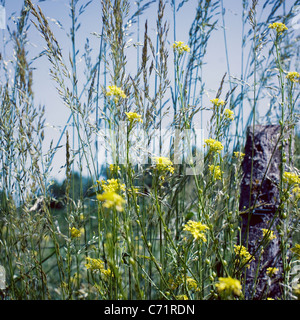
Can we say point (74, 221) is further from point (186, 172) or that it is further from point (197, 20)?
point (197, 20)

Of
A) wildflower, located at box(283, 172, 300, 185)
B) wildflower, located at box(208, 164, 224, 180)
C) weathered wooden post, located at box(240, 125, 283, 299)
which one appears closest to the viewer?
wildflower, located at box(283, 172, 300, 185)

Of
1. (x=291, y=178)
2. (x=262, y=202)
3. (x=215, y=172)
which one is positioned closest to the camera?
(x=291, y=178)

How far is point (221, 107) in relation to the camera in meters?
1.13

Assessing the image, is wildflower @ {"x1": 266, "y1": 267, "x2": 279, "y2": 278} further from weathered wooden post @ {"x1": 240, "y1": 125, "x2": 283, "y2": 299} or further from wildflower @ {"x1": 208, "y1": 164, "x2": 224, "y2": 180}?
wildflower @ {"x1": 208, "y1": 164, "x2": 224, "y2": 180}

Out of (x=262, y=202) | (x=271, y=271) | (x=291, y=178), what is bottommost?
(x=271, y=271)

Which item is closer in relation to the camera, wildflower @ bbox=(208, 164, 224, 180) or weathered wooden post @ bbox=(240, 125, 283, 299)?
wildflower @ bbox=(208, 164, 224, 180)

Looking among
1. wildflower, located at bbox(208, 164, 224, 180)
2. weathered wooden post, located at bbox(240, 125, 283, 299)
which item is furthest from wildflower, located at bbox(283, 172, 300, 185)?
weathered wooden post, located at bbox(240, 125, 283, 299)

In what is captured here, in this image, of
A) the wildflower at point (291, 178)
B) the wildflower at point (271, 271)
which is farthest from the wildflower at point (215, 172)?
the wildflower at point (271, 271)

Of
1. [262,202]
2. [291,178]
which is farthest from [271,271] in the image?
[262,202]

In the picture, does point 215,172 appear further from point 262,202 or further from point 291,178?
point 262,202

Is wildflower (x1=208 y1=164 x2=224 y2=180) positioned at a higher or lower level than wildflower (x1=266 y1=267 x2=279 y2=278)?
higher

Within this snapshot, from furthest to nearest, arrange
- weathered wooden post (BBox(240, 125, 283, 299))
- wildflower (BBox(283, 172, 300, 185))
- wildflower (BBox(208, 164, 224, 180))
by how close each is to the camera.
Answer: weathered wooden post (BBox(240, 125, 283, 299))
wildflower (BBox(208, 164, 224, 180))
wildflower (BBox(283, 172, 300, 185))
